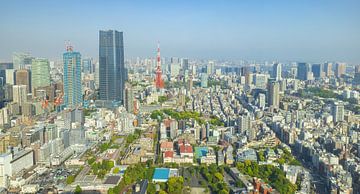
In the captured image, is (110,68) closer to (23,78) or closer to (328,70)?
(23,78)

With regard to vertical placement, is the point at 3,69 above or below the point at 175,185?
above

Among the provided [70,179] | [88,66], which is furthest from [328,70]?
[70,179]

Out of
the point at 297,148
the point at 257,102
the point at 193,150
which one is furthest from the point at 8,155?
the point at 257,102

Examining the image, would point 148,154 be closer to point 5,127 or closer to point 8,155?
point 8,155

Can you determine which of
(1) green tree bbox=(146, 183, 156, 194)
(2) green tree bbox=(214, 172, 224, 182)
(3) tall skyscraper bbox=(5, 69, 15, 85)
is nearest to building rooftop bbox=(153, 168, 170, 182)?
(1) green tree bbox=(146, 183, 156, 194)

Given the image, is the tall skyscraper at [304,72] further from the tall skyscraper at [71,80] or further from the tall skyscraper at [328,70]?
the tall skyscraper at [71,80]

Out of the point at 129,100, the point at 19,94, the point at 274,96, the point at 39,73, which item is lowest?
the point at 129,100
